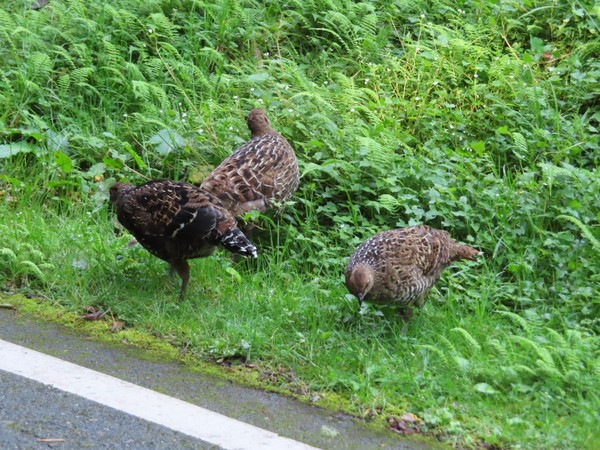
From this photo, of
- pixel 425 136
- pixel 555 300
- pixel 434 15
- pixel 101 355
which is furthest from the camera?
pixel 434 15

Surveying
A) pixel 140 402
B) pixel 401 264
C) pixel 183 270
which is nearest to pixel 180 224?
pixel 183 270

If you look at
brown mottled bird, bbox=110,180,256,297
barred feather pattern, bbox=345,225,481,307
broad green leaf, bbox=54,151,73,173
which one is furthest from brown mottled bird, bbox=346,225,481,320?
broad green leaf, bbox=54,151,73,173

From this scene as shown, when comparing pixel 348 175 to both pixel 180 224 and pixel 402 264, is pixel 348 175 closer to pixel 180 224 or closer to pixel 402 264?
pixel 402 264

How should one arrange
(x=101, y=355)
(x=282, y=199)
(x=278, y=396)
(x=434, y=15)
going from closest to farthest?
(x=278, y=396) < (x=101, y=355) < (x=282, y=199) < (x=434, y=15)

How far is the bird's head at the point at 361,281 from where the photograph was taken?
6.43m

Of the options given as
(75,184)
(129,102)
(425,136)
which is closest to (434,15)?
(425,136)

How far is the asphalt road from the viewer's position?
15.0ft

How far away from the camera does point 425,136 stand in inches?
357

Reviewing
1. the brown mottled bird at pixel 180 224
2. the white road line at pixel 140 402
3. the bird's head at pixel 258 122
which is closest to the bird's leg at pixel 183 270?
the brown mottled bird at pixel 180 224

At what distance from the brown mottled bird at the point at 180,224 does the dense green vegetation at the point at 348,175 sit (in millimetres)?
273

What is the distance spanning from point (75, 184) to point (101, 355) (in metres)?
3.26

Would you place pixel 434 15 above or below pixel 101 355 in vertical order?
above

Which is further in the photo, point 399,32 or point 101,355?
point 399,32

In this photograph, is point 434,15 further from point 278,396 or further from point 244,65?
point 278,396
